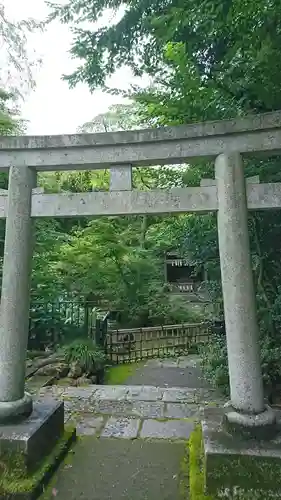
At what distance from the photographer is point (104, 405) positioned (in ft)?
17.9

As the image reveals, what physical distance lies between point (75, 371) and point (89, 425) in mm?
2756

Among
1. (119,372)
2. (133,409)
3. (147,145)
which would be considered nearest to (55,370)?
(119,372)

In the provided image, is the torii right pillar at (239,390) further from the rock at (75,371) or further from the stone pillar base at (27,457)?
the rock at (75,371)

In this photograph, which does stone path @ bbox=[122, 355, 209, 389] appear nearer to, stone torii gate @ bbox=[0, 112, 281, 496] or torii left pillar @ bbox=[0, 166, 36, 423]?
stone torii gate @ bbox=[0, 112, 281, 496]

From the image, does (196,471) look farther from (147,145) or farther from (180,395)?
(147,145)

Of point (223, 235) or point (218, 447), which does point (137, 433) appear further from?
point (223, 235)

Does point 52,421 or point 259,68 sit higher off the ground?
point 259,68

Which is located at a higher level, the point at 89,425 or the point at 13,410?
the point at 13,410

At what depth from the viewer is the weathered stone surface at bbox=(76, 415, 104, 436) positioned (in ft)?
14.7

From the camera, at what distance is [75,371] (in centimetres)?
737

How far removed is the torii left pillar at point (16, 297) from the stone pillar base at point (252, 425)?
2.01 meters

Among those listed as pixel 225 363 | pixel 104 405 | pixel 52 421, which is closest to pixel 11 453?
pixel 52 421

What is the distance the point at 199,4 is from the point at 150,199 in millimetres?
2866

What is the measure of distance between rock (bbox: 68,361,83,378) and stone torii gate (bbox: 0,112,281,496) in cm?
374
